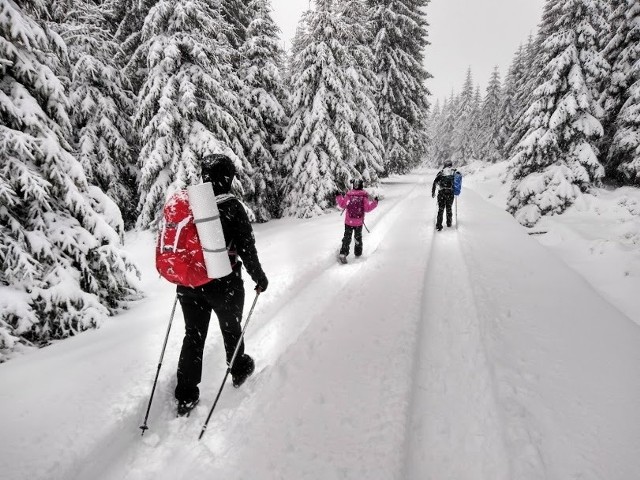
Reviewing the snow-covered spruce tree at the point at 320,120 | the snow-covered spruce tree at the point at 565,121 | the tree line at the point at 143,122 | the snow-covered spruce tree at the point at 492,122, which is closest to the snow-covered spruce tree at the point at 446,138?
the snow-covered spruce tree at the point at 492,122

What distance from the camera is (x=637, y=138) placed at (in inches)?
544

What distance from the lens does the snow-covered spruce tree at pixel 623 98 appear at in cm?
1411

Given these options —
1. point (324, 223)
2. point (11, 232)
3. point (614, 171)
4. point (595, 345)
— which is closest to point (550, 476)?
point (595, 345)

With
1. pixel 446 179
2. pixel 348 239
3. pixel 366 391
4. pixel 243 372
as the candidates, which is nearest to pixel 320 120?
pixel 446 179

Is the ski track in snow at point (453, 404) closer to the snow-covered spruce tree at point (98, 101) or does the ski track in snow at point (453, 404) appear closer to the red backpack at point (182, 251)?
the red backpack at point (182, 251)

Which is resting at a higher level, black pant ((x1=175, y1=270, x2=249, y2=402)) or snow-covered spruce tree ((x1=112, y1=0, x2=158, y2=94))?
snow-covered spruce tree ((x1=112, y1=0, x2=158, y2=94))

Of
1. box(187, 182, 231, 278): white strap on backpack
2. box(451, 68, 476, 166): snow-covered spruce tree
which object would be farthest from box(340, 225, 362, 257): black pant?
box(451, 68, 476, 166): snow-covered spruce tree

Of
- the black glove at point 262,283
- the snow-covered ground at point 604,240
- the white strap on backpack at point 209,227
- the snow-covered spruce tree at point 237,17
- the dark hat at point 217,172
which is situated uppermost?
the snow-covered spruce tree at point 237,17

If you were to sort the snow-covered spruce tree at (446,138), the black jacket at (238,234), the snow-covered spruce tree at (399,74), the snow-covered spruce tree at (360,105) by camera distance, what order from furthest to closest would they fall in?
the snow-covered spruce tree at (446,138), the snow-covered spruce tree at (399,74), the snow-covered spruce tree at (360,105), the black jacket at (238,234)

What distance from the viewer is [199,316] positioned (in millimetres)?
3328

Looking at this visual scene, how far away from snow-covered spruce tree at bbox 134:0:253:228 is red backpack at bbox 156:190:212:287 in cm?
842

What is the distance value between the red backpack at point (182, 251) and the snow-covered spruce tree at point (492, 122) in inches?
1812

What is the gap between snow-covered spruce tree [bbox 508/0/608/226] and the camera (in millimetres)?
13086

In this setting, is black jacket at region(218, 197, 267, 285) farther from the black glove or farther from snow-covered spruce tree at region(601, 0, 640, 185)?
snow-covered spruce tree at region(601, 0, 640, 185)
